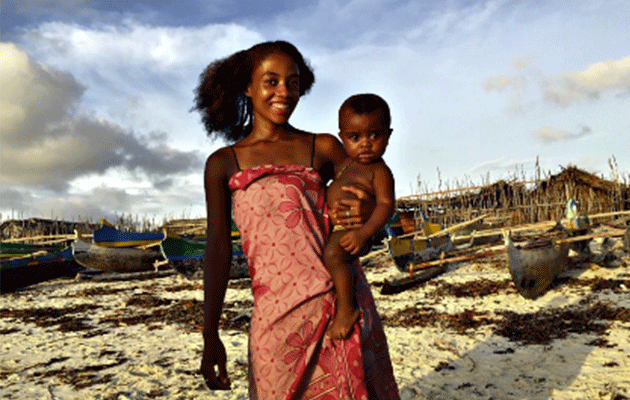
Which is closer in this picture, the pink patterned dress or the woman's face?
the pink patterned dress

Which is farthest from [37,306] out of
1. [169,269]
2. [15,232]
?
[15,232]

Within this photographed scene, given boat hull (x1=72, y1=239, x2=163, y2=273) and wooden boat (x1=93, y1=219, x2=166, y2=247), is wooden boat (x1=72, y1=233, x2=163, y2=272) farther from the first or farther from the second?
wooden boat (x1=93, y1=219, x2=166, y2=247)

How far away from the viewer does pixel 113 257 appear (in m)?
13.3

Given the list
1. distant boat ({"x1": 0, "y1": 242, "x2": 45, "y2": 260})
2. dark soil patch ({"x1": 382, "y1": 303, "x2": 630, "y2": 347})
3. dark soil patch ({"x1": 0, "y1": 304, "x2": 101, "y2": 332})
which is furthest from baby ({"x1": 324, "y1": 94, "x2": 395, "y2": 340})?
distant boat ({"x1": 0, "y1": 242, "x2": 45, "y2": 260})

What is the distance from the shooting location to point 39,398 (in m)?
4.19

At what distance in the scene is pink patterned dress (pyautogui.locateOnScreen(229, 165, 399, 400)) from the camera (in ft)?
4.61

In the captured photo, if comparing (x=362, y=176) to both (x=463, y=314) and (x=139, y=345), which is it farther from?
(x=463, y=314)

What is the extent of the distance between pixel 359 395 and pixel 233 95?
134 cm

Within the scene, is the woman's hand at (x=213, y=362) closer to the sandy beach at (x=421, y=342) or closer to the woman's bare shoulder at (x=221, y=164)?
the woman's bare shoulder at (x=221, y=164)

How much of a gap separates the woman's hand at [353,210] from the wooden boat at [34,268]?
12977 millimetres

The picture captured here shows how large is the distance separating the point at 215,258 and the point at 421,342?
4.37 metres

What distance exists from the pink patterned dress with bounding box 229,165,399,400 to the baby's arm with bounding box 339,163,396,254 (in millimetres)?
127

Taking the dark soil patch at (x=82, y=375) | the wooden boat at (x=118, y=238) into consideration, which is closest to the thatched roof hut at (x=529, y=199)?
the wooden boat at (x=118, y=238)

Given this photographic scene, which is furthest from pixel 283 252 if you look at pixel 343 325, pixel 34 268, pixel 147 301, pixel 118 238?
pixel 118 238
